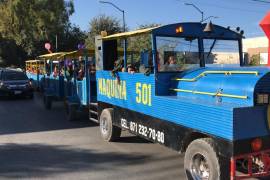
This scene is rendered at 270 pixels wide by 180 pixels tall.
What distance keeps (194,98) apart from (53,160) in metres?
3.14

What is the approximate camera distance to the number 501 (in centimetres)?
790

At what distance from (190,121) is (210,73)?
87cm

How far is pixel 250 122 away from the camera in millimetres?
5715

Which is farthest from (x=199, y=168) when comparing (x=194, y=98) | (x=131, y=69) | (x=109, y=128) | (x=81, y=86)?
(x=81, y=86)

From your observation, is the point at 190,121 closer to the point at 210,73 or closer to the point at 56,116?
the point at 210,73

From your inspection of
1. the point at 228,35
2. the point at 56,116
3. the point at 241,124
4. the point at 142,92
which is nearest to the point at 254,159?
the point at 241,124

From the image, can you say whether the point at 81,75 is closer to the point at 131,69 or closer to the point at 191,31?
the point at 131,69

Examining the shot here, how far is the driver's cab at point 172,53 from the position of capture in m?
7.77

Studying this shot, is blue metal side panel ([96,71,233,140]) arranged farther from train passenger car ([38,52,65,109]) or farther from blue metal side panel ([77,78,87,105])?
train passenger car ([38,52,65,109])

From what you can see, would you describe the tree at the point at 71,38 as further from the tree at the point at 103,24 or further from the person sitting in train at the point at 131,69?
the person sitting in train at the point at 131,69

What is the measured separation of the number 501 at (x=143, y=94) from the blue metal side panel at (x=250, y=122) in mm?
2444

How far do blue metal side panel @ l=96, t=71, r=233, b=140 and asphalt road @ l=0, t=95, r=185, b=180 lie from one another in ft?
3.03

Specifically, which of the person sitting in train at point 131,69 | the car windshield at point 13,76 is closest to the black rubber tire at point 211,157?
the person sitting in train at point 131,69

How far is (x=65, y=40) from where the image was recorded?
5019 centimetres
